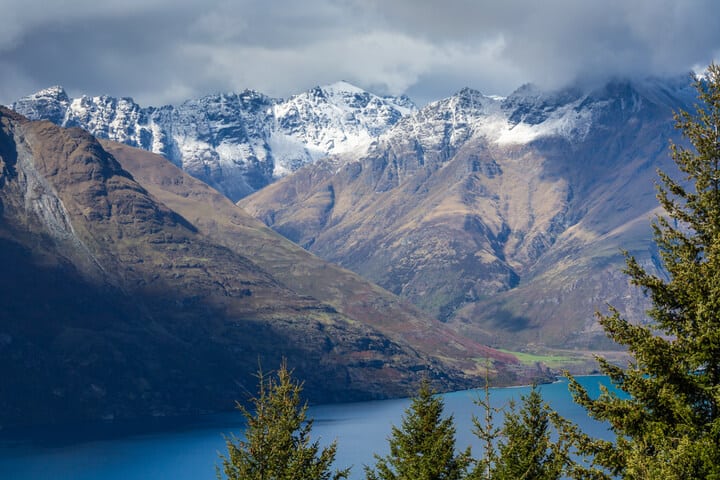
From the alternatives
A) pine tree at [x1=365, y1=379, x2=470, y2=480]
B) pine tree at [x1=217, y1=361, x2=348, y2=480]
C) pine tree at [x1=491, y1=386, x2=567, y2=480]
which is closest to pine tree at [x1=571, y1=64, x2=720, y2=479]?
pine tree at [x1=491, y1=386, x2=567, y2=480]

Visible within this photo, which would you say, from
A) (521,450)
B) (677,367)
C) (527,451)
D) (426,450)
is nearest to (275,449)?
(426,450)

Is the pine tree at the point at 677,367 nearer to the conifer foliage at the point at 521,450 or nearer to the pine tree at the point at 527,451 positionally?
the pine tree at the point at 527,451

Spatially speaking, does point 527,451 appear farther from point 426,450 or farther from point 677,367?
point 677,367

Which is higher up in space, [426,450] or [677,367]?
[426,450]

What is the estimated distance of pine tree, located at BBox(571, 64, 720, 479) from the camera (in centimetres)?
2588

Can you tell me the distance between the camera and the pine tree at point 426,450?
4344 cm

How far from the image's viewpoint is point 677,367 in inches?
1085

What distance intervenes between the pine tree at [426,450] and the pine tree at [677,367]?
14617 millimetres

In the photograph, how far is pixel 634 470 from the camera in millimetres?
25609

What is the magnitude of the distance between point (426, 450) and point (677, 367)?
20107mm

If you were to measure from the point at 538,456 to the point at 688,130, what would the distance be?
1775cm

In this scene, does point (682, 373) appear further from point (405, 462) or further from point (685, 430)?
point (405, 462)

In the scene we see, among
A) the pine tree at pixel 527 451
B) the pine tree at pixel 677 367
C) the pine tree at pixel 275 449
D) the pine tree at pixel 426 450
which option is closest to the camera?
the pine tree at pixel 677 367

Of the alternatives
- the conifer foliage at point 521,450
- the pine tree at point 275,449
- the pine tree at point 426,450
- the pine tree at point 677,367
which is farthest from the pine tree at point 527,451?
the pine tree at point 677,367
